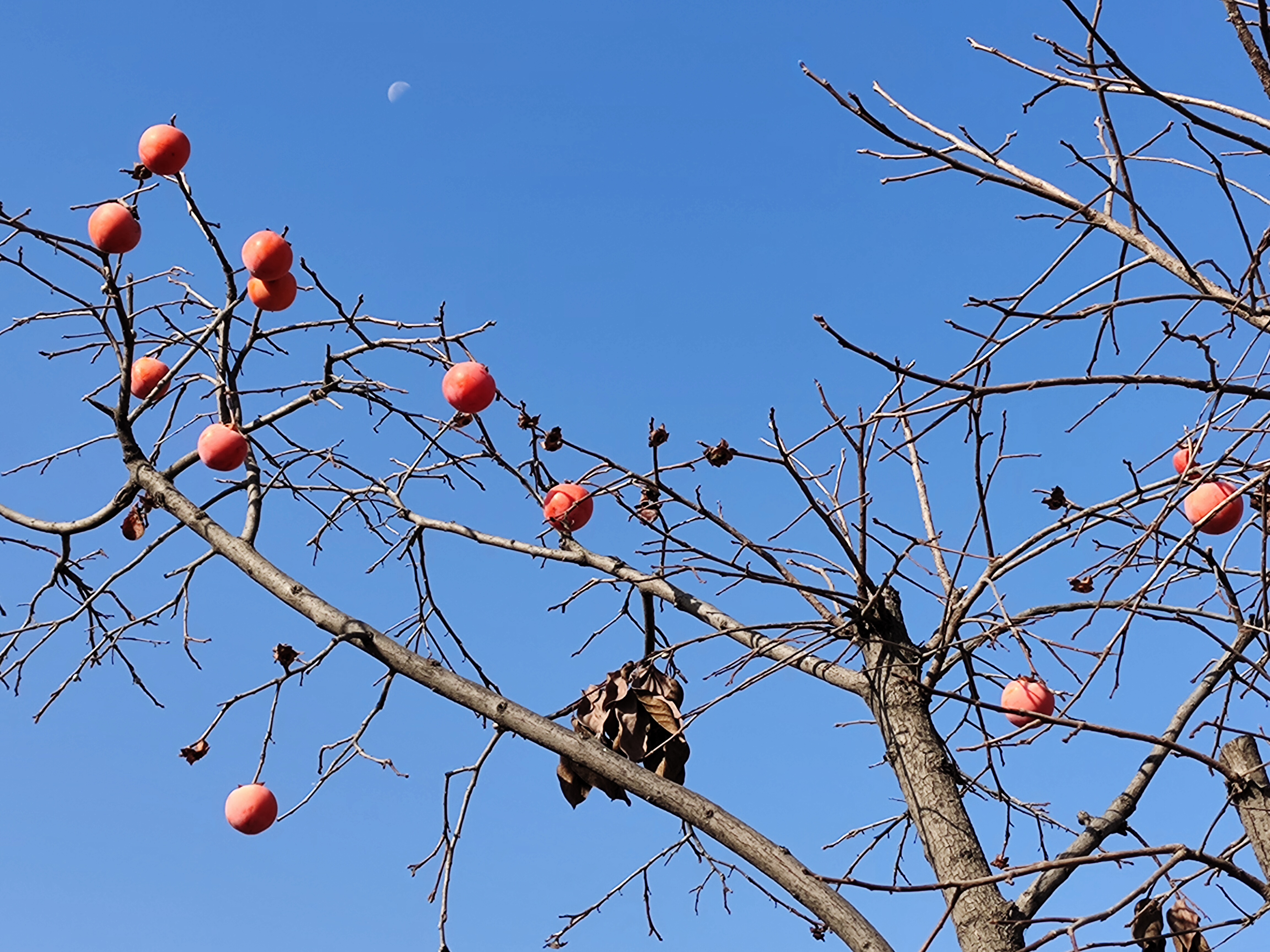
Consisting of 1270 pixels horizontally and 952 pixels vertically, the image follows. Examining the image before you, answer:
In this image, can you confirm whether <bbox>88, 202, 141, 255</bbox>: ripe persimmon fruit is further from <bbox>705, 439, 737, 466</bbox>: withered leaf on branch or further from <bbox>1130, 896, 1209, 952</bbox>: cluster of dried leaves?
<bbox>1130, 896, 1209, 952</bbox>: cluster of dried leaves

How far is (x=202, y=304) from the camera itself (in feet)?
11.4

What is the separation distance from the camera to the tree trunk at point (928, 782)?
94.5 inches

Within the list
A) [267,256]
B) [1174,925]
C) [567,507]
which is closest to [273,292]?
[267,256]

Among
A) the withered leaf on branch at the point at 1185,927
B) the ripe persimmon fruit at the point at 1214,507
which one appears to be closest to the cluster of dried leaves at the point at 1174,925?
the withered leaf on branch at the point at 1185,927

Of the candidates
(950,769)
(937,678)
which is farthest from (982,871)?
(937,678)

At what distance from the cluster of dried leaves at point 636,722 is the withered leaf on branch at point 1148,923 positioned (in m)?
0.99

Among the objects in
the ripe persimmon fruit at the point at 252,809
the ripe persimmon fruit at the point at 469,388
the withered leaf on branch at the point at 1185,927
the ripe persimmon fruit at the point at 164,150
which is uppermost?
the ripe persimmon fruit at the point at 164,150

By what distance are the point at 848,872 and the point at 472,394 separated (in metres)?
1.67

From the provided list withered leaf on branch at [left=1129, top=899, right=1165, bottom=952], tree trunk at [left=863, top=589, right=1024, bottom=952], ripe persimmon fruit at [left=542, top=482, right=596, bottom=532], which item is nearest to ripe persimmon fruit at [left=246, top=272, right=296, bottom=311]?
ripe persimmon fruit at [left=542, top=482, right=596, bottom=532]

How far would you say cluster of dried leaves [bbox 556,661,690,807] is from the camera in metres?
2.62

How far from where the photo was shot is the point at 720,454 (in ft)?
8.79

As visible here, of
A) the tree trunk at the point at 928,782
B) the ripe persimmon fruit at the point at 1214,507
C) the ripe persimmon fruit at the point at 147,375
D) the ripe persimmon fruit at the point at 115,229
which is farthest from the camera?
the ripe persimmon fruit at the point at 147,375

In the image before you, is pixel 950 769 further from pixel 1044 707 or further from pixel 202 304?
pixel 202 304

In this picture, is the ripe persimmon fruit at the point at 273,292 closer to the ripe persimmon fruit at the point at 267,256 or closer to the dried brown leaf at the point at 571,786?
the ripe persimmon fruit at the point at 267,256
